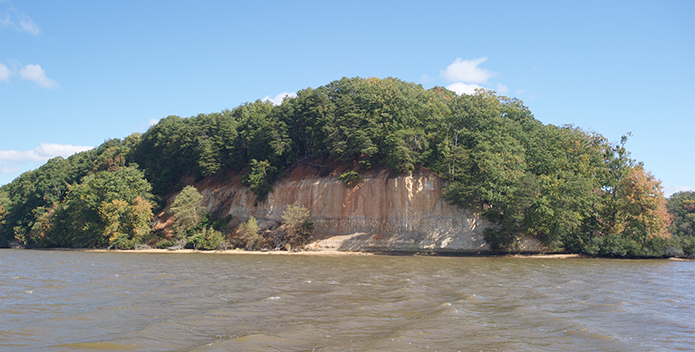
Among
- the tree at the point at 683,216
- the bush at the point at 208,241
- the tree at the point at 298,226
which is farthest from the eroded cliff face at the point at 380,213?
the tree at the point at 683,216

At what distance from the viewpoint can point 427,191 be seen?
4747cm

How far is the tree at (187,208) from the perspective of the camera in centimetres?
5434

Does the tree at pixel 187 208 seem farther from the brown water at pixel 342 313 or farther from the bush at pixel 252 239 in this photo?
the brown water at pixel 342 313

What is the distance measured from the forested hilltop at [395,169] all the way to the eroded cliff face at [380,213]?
1719 mm

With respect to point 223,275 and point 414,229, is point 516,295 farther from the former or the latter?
point 414,229

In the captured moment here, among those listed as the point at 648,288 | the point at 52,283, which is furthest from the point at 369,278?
the point at 52,283

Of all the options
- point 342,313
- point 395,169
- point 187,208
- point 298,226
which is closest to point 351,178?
point 395,169

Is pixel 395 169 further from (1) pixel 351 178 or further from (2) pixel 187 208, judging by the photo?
(2) pixel 187 208

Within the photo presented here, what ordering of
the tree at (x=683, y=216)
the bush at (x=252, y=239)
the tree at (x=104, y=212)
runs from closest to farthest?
the bush at (x=252, y=239)
the tree at (x=104, y=212)
the tree at (x=683, y=216)

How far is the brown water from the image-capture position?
10.3 metres

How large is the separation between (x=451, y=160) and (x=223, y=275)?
2946cm

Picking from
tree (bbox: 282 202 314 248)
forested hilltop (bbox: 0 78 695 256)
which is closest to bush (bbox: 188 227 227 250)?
forested hilltop (bbox: 0 78 695 256)

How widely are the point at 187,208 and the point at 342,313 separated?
45.9 metres

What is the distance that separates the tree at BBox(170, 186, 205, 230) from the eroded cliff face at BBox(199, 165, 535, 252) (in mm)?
6878
